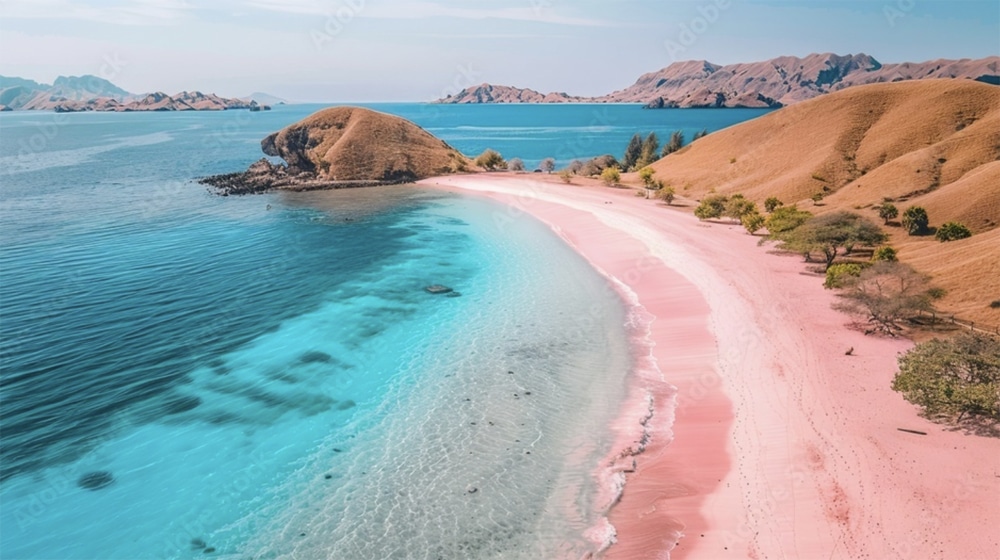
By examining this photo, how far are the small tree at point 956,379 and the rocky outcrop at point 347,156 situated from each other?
97.4 metres

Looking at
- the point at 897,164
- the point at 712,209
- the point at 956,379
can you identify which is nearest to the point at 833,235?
the point at 712,209

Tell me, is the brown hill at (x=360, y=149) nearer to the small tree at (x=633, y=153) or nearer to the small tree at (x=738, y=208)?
the small tree at (x=633, y=153)

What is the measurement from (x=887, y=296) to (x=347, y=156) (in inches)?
3947

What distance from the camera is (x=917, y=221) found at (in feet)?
170

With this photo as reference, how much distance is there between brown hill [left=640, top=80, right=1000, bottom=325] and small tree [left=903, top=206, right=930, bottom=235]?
1432mm

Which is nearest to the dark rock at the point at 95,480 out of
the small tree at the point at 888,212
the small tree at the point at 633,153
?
the small tree at the point at 888,212

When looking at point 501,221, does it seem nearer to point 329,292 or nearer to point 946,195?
point 329,292

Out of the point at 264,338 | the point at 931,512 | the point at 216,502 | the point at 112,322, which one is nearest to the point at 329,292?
the point at 264,338

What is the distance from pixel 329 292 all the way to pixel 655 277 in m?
32.6

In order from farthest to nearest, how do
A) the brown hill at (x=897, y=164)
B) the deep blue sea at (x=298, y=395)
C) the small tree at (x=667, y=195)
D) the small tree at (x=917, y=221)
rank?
the small tree at (x=667, y=195)
the small tree at (x=917, y=221)
the brown hill at (x=897, y=164)
the deep blue sea at (x=298, y=395)

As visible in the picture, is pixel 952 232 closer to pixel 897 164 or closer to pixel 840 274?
pixel 840 274

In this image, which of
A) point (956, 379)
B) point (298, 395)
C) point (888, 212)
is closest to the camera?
point (956, 379)

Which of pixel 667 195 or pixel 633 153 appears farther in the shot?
pixel 633 153

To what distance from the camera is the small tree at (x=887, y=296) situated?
34500mm
